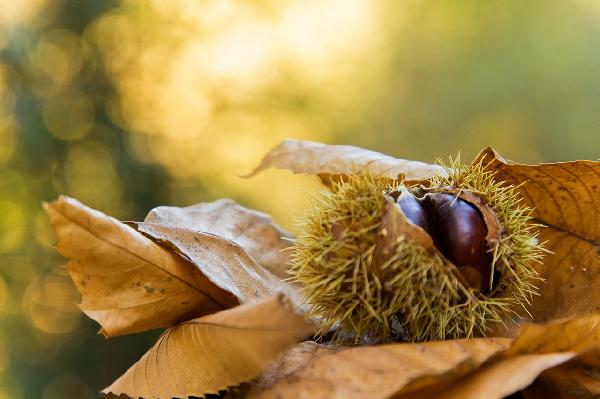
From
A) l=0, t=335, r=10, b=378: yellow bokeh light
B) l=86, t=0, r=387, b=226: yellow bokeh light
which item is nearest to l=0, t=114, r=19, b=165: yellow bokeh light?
l=86, t=0, r=387, b=226: yellow bokeh light

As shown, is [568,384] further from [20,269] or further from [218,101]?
[218,101]

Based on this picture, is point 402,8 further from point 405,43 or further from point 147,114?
point 147,114

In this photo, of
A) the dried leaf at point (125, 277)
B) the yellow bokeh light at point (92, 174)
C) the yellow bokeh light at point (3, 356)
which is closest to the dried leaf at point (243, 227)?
the dried leaf at point (125, 277)

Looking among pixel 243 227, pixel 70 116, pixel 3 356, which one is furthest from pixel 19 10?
pixel 243 227

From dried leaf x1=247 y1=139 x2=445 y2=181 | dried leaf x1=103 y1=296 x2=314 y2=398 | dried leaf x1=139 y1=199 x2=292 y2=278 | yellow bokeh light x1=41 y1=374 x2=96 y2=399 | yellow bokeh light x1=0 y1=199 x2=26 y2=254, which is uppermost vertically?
dried leaf x1=247 y1=139 x2=445 y2=181

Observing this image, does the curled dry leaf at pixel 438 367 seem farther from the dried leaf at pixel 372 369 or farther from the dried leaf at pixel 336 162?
the dried leaf at pixel 336 162

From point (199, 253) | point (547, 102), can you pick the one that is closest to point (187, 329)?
point (199, 253)

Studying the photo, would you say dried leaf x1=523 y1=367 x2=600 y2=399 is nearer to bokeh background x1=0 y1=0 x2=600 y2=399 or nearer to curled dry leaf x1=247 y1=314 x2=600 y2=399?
curled dry leaf x1=247 y1=314 x2=600 y2=399
